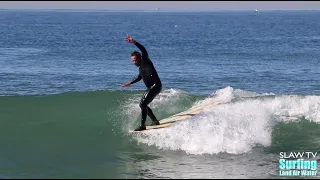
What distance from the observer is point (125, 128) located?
14.4m

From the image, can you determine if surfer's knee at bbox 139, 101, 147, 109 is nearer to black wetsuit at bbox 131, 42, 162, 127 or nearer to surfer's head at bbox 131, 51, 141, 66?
black wetsuit at bbox 131, 42, 162, 127

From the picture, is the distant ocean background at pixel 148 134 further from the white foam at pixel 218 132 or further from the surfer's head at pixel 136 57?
the surfer's head at pixel 136 57

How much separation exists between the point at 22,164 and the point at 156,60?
25346 millimetres

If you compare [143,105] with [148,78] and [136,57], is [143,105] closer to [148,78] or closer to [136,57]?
[148,78]

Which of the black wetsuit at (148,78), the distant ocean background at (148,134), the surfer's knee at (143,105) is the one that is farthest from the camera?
the surfer's knee at (143,105)

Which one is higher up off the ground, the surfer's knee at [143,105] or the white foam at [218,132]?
the surfer's knee at [143,105]

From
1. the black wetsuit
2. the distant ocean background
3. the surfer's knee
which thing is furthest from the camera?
the surfer's knee

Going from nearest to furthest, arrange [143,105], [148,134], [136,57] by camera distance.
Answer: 1. [136,57]
2. [143,105]
3. [148,134]

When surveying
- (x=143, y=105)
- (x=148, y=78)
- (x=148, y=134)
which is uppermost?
(x=148, y=78)

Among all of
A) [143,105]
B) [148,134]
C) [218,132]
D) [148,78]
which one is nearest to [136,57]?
[148,78]

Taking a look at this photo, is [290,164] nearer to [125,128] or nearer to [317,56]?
[125,128]

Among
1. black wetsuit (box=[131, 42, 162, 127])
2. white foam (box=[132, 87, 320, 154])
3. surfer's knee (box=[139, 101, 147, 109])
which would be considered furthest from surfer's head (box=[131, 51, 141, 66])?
white foam (box=[132, 87, 320, 154])

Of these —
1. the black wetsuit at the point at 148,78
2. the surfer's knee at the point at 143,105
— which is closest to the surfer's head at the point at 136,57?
the black wetsuit at the point at 148,78

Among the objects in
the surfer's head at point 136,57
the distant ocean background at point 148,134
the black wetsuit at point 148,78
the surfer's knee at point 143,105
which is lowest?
the distant ocean background at point 148,134
